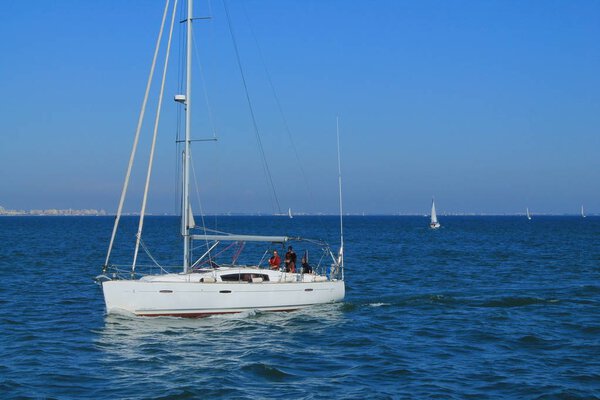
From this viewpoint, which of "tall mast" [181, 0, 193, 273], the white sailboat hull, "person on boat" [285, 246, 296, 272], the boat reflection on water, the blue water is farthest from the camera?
"person on boat" [285, 246, 296, 272]

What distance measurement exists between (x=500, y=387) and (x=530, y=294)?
19120 mm

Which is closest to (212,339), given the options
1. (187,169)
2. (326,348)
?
(326,348)

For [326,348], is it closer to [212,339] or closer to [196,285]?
[212,339]

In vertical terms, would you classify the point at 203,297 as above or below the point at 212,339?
above

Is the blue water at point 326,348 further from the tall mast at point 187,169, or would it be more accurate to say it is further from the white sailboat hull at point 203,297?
the tall mast at point 187,169

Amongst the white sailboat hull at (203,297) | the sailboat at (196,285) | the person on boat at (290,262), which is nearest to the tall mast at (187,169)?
the sailboat at (196,285)

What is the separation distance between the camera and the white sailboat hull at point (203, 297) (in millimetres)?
26000

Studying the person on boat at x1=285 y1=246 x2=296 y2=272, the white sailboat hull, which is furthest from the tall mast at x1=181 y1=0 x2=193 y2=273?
the person on boat at x1=285 y1=246 x2=296 y2=272

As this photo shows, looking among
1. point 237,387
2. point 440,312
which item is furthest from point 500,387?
point 440,312

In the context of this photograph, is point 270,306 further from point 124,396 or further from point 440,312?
point 124,396

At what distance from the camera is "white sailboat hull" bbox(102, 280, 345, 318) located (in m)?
26.0

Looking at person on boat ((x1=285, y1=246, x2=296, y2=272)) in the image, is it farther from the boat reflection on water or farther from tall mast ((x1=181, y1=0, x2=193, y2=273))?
tall mast ((x1=181, y1=0, x2=193, y2=273))

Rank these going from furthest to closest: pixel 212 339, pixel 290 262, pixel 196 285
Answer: pixel 290 262 < pixel 196 285 < pixel 212 339

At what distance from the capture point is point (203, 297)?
26.8 m
